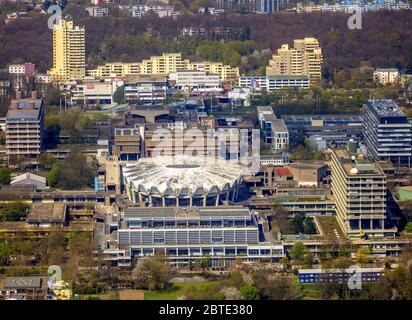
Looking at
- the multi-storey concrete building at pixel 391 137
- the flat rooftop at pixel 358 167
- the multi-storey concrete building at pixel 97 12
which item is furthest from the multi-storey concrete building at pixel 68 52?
the flat rooftop at pixel 358 167

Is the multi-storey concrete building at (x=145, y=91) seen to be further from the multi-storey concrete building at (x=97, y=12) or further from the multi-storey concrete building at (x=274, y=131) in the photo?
the multi-storey concrete building at (x=97, y=12)

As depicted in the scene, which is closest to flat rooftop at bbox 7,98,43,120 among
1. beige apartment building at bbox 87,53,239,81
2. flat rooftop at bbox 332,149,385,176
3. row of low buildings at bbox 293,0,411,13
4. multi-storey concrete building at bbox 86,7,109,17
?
beige apartment building at bbox 87,53,239,81

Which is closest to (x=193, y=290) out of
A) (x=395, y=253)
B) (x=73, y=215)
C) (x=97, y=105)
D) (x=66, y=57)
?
(x=395, y=253)

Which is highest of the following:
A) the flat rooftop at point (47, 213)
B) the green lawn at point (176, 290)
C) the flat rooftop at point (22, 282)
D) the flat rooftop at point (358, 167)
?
the flat rooftop at point (358, 167)

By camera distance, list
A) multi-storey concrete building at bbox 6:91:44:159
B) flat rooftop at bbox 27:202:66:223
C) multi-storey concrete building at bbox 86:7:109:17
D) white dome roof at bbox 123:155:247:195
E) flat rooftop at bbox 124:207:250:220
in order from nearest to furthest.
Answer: flat rooftop at bbox 124:207:250:220
flat rooftop at bbox 27:202:66:223
white dome roof at bbox 123:155:247:195
multi-storey concrete building at bbox 6:91:44:159
multi-storey concrete building at bbox 86:7:109:17

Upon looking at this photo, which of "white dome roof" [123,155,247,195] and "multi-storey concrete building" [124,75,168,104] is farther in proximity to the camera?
"multi-storey concrete building" [124,75,168,104]

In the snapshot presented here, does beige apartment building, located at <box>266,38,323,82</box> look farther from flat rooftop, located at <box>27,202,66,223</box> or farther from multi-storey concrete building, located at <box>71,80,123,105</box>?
flat rooftop, located at <box>27,202,66,223</box>
